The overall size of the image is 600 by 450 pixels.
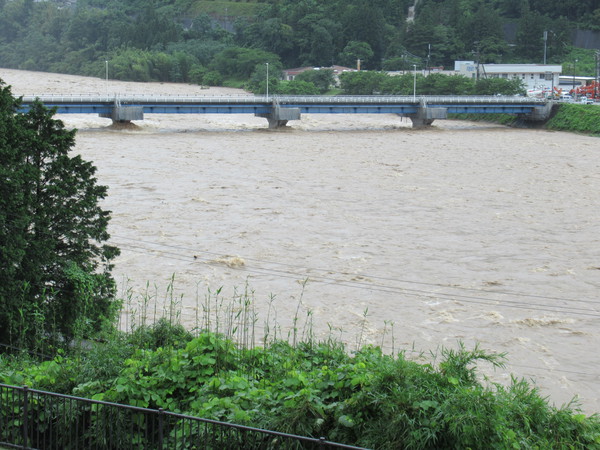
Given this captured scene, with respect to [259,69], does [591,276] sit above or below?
below

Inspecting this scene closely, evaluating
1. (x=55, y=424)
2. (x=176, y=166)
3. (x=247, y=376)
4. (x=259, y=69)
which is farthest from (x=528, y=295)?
(x=259, y=69)

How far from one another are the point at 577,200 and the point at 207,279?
17.1 m

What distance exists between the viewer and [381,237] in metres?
25.3

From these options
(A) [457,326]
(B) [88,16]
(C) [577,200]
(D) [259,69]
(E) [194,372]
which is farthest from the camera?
(B) [88,16]

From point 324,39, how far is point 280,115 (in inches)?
1629

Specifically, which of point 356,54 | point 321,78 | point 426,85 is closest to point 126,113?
point 426,85

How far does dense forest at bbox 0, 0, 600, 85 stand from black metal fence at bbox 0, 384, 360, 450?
80.3 metres

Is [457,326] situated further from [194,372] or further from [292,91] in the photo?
[292,91]

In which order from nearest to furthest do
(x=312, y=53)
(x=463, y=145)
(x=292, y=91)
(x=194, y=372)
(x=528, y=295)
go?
(x=194, y=372)
(x=528, y=295)
(x=463, y=145)
(x=292, y=91)
(x=312, y=53)

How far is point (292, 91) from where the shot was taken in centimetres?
7988

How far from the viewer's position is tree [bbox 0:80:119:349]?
1270cm

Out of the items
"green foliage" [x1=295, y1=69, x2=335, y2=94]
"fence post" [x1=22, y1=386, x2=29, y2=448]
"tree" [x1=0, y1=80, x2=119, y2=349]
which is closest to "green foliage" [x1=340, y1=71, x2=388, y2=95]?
"green foliage" [x1=295, y1=69, x2=335, y2=94]

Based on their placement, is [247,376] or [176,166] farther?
[176,166]

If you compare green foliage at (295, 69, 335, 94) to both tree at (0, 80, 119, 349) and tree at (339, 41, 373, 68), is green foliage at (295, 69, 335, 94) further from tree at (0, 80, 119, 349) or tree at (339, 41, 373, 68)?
tree at (0, 80, 119, 349)
